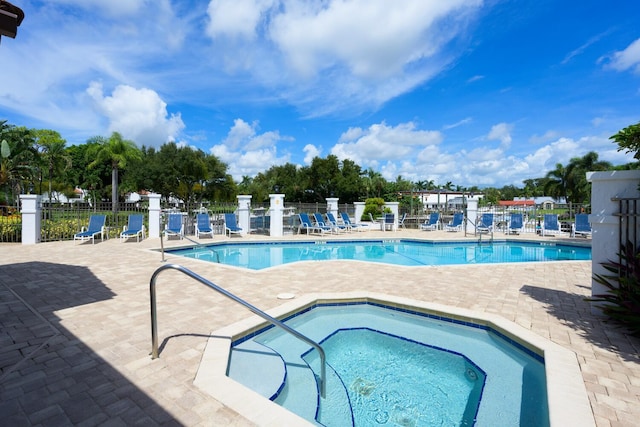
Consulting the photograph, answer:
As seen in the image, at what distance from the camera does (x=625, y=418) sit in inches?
94.8

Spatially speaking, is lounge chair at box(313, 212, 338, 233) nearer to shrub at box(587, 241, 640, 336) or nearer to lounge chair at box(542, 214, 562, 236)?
lounge chair at box(542, 214, 562, 236)

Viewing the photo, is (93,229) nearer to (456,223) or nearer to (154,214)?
(154,214)

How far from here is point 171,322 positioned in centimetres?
427

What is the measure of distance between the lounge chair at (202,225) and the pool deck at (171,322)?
17.2ft

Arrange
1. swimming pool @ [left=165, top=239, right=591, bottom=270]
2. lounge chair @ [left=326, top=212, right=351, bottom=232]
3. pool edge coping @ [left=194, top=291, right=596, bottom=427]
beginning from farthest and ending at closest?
lounge chair @ [left=326, top=212, right=351, bottom=232] < swimming pool @ [left=165, top=239, right=591, bottom=270] < pool edge coping @ [left=194, top=291, right=596, bottom=427]

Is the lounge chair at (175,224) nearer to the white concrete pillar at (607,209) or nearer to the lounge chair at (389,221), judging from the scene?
the lounge chair at (389,221)

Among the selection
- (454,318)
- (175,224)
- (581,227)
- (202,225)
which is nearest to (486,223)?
(581,227)

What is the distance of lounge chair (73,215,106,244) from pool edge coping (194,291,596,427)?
424 inches

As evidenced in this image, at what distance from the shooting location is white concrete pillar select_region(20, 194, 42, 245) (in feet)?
38.0

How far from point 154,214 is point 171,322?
36.3 feet

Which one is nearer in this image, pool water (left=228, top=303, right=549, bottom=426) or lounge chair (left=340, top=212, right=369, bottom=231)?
pool water (left=228, top=303, right=549, bottom=426)

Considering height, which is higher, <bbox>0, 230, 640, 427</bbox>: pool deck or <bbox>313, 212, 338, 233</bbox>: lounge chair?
<bbox>313, 212, 338, 233</bbox>: lounge chair

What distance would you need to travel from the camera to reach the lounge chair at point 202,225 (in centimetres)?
1422

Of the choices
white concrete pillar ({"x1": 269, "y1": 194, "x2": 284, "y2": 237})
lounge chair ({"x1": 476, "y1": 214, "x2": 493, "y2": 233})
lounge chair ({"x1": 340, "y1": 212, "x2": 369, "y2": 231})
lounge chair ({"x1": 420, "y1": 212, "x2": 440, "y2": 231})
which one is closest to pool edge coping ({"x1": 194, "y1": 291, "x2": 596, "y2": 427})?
white concrete pillar ({"x1": 269, "y1": 194, "x2": 284, "y2": 237})
